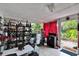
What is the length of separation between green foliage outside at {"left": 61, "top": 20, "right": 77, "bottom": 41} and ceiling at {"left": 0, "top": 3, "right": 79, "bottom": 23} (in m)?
0.19

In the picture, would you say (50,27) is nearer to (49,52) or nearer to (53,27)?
(53,27)

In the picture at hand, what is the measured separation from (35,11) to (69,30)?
2.51 feet

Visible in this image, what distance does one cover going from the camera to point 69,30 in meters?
2.39

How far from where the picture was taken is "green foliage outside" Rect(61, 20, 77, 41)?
7.72 feet

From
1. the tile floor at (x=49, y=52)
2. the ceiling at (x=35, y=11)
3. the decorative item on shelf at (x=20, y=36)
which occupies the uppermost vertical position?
the ceiling at (x=35, y=11)

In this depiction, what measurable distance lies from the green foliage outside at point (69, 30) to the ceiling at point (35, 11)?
7.5 inches

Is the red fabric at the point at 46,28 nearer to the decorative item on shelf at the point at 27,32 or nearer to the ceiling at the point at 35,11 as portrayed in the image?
the ceiling at the point at 35,11

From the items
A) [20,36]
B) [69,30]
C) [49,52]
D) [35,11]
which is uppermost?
[35,11]

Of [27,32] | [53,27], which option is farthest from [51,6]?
[27,32]

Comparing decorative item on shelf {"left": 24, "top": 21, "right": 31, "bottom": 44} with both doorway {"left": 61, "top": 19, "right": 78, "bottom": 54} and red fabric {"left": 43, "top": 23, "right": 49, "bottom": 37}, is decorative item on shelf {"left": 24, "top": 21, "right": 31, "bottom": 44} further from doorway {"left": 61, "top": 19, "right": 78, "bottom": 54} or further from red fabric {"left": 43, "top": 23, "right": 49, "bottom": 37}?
doorway {"left": 61, "top": 19, "right": 78, "bottom": 54}

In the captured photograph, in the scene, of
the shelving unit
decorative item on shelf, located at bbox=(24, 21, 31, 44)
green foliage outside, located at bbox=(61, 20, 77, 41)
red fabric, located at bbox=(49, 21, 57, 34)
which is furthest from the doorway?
the shelving unit

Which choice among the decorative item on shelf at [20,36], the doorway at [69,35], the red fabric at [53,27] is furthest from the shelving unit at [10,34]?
the doorway at [69,35]

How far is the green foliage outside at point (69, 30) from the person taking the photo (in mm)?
2354

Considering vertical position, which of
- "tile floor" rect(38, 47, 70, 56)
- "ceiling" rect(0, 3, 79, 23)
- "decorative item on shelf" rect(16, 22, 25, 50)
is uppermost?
"ceiling" rect(0, 3, 79, 23)
